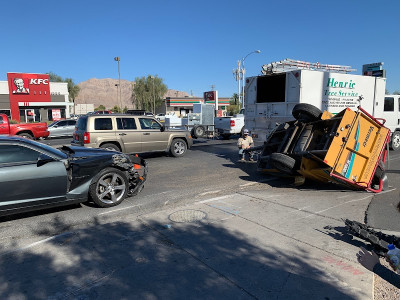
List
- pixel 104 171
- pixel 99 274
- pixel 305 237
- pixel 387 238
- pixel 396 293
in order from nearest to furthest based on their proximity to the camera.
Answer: pixel 396 293 < pixel 99 274 < pixel 387 238 < pixel 305 237 < pixel 104 171

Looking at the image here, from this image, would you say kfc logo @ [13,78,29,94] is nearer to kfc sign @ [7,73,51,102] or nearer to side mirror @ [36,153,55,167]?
kfc sign @ [7,73,51,102]

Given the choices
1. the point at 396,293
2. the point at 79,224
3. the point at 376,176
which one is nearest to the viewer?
the point at 396,293

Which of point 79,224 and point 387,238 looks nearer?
point 387,238

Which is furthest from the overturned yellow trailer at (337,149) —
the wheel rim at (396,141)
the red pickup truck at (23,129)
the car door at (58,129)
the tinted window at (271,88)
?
the car door at (58,129)

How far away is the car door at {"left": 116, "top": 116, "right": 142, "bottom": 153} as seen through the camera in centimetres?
1038

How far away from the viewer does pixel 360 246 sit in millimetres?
3949

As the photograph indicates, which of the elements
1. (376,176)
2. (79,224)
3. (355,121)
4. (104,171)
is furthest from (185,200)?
(376,176)

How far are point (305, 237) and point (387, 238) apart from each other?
99 centimetres

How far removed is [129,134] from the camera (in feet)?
34.4

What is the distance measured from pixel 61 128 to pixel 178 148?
1329cm

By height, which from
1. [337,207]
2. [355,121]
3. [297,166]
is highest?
[355,121]

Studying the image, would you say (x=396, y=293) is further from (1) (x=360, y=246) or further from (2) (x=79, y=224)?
(2) (x=79, y=224)

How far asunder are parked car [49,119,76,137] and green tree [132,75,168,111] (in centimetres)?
5005

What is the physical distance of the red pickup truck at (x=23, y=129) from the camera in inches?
Result: 642
